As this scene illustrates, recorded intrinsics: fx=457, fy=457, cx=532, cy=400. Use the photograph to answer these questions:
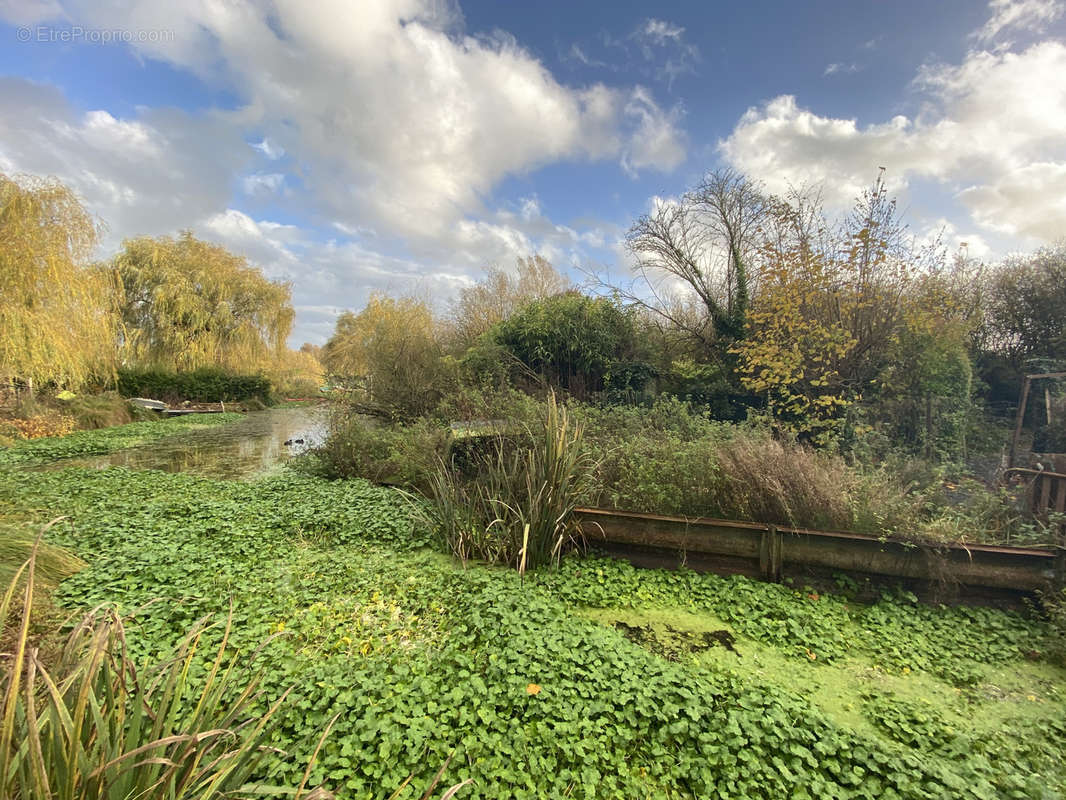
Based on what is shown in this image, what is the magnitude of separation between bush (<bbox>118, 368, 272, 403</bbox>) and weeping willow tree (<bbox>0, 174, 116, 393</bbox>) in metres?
5.44

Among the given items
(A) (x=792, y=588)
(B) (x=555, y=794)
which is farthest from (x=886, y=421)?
(B) (x=555, y=794)

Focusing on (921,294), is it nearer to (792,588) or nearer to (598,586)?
(792,588)

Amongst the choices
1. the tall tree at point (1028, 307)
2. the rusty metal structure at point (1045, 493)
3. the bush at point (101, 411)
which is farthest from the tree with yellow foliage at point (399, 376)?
the tall tree at point (1028, 307)

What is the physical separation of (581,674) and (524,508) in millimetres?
1647

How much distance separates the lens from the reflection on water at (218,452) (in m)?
8.19

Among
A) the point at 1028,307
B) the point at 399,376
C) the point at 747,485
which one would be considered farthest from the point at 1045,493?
the point at 399,376

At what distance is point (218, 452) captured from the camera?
10.1 m

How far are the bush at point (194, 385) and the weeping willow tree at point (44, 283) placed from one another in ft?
17.9

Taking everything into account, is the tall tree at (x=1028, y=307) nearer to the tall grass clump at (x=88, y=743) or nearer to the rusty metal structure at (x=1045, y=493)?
the rusty metal structure at (x=1045, y=493)

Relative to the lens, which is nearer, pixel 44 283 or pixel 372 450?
pixel 372 450

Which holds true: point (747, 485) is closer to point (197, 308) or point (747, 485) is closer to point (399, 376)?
point (399, 376)

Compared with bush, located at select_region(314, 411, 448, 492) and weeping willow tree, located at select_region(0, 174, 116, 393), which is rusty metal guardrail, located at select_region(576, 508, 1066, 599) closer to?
bush, located at select_region(314, 411, 448, 492)

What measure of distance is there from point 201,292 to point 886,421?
908 inches

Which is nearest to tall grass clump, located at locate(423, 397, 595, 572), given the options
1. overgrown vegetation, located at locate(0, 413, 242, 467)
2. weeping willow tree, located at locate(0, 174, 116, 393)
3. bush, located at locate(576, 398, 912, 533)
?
bush, located at locate(576, 398, 912, 533)
